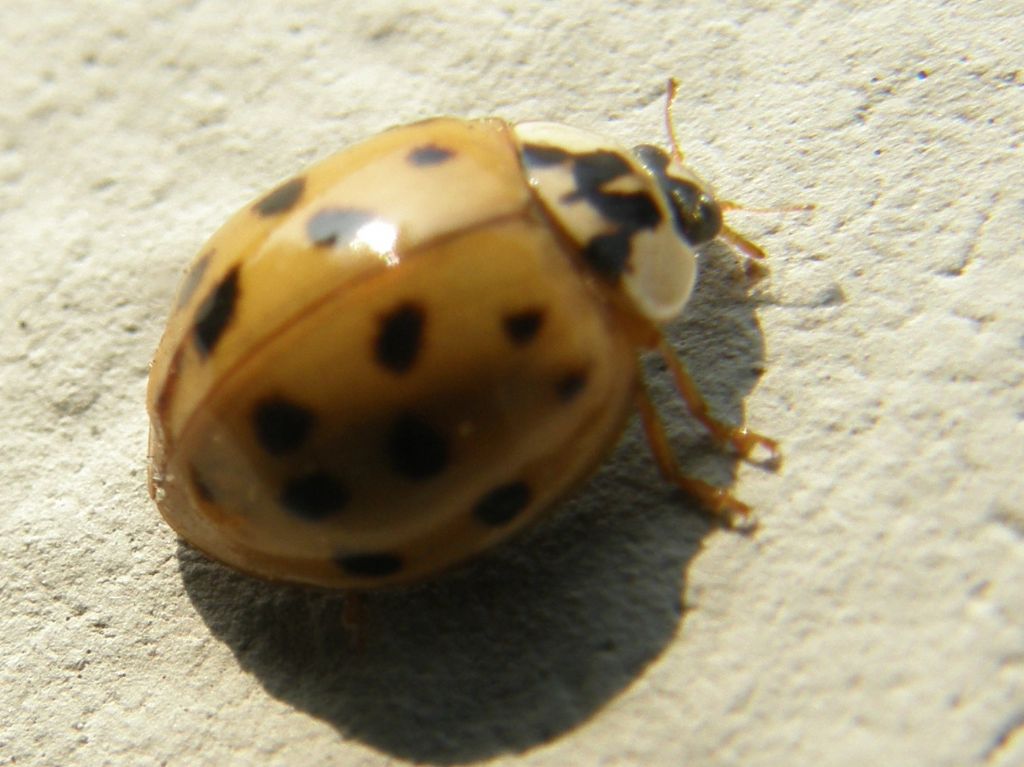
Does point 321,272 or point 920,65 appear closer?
point 321,272

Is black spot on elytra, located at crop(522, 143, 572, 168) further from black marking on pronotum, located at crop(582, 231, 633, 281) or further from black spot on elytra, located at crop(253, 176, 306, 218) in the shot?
black spot on elytra, located at crop(253, 176, 306, 218)

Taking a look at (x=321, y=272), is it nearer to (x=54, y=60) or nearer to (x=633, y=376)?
(x=633, y=376)

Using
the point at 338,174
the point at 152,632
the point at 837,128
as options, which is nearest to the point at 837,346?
the point at 837,128

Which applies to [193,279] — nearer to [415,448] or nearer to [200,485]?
[200,485]

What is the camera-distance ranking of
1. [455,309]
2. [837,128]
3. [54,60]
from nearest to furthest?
[455,309], [837,128], [54,60]

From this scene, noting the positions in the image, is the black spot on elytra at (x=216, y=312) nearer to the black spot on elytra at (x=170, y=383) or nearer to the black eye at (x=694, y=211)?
the black spot on elytra at (x=170, y=383)

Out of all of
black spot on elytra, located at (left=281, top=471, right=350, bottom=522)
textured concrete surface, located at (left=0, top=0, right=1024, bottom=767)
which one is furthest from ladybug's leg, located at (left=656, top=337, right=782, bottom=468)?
black spot on elytra, located at (left=281, top=471, right=350, bottom=522)

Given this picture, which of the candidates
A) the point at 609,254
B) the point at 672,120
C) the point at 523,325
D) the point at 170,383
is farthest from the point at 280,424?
the point at 672,120
